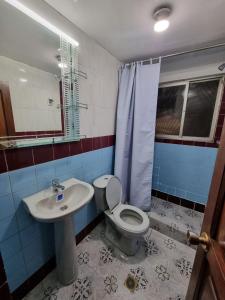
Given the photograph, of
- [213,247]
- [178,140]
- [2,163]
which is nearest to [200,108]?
[178,140]

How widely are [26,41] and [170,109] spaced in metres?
1.82

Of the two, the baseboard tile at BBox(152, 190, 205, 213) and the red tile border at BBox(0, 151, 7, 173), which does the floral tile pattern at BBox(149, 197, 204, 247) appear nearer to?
the baseboard tile at BBox(152, 190, 205, 213)

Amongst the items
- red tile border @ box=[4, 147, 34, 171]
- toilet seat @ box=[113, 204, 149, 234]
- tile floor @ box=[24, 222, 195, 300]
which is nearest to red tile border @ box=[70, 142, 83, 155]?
red tile border @ box=[4, 147, 34, 171]

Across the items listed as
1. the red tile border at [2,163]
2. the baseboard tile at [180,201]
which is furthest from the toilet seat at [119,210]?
the red tile border at [2,163]

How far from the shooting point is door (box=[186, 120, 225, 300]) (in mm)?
460

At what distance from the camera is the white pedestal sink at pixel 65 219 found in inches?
41.1

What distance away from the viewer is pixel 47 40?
1.06 meters

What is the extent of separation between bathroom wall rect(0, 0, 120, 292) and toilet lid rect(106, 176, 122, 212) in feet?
0.71

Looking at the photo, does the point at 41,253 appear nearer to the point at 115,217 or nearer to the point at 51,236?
the point at 51,236

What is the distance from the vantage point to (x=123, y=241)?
1442 millimetres

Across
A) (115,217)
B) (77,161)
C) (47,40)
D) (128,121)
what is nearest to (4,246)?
(77,161)

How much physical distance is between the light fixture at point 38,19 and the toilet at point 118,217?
1372 mm

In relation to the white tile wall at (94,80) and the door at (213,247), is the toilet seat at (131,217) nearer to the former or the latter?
the door at (213,247)

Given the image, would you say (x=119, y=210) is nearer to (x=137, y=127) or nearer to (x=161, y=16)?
(x=137, y=127)
